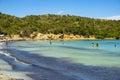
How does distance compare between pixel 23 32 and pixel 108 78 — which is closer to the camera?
pixel 108 78

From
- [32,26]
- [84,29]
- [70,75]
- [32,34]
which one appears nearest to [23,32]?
[32,34]

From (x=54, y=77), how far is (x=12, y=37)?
14160 cm

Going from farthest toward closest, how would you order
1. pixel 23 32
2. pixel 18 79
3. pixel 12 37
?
pixel 23 32 → pixel 12 37 → pixel 18 79

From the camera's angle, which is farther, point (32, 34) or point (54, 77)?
point (32, 34)

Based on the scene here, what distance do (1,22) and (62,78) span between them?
17150 centimetres

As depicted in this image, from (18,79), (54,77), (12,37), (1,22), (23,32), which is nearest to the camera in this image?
(18,79)

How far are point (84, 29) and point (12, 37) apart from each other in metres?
48.4

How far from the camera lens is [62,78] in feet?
77.4

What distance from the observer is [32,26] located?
193375 mm

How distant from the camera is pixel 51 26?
644 ft

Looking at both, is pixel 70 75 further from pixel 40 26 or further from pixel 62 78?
pixel 40 26

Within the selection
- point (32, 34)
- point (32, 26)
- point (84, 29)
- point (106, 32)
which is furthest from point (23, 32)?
point (106, 32)

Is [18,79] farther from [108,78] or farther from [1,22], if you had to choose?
[1,22]

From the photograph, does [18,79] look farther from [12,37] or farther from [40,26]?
[40,26]
